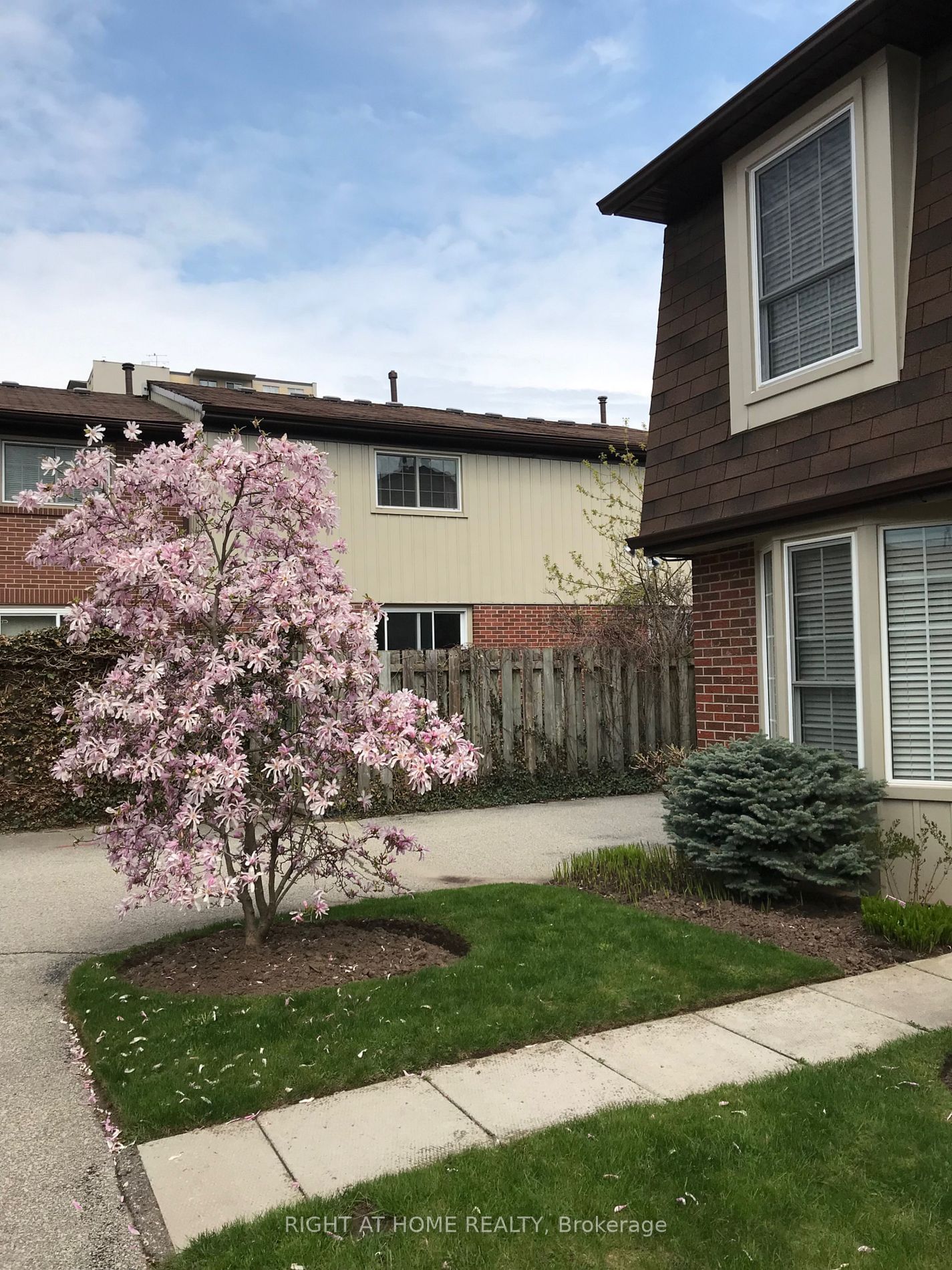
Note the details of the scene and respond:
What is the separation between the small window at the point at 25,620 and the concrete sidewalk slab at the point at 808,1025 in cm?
1319

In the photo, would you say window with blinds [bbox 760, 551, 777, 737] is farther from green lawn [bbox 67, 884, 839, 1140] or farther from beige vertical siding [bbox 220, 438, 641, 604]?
beige vertical siding [bbox 220, 438, 641, 604]

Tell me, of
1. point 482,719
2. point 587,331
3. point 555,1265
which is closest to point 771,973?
point 555,1265

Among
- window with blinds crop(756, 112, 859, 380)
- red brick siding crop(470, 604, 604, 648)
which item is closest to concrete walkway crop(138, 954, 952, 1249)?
window with blinds crop(756, 112, 859, 380)

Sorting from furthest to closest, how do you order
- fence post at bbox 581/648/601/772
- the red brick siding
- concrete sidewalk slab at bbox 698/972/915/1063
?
the red brick siding, fence post at bbox 581/648/601/772, concrete sidewalk slab at bbox 698/972/915/1063

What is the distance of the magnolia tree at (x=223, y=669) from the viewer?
17.6 ft

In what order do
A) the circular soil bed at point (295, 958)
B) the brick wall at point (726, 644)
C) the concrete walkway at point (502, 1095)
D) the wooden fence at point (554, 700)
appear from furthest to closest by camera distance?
the wooden fence at point (554, 700) → the brick wall at point (726, 644) → the circular soil bed at point (295, 958) → the concrete walkway at point (502, 1095)

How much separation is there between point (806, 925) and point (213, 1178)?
425cm

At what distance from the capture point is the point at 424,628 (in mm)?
18156

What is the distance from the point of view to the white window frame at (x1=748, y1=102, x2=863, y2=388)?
7145 millimetres

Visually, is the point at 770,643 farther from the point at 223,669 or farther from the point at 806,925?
the point at 223,669

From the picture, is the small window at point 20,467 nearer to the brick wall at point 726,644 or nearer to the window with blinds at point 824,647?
the brick wall at point 726,644

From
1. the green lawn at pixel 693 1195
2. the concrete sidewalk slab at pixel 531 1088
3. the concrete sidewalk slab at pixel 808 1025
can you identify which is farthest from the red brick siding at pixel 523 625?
the green lawn at pixel 693 1195

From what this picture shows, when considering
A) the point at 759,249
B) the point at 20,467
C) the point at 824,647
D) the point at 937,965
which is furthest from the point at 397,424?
the point at 937,965

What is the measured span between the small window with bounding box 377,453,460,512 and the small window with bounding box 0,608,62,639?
5.74 metres
